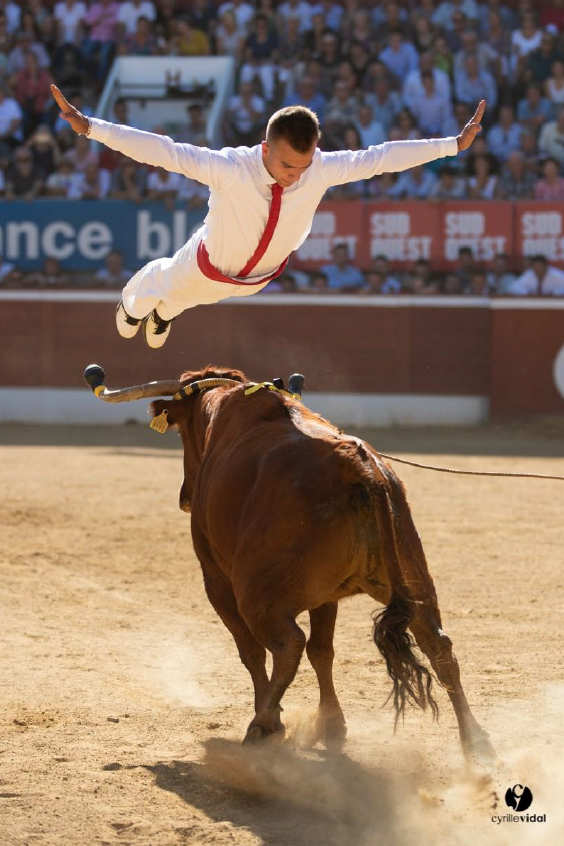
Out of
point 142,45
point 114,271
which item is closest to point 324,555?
point 114,271

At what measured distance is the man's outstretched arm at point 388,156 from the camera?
14.6 feet

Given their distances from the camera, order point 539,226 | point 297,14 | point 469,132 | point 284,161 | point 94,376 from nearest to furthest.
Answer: point 284,161, point 469,132, point 94,376, point 539,226, point 297,14

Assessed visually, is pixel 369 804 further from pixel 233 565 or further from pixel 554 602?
pixel 554 602

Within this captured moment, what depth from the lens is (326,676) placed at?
4266mm

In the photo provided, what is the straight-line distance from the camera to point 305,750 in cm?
417

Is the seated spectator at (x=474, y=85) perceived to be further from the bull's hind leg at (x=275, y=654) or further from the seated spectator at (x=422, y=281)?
the bull's hind leg at (x=275, y=654)

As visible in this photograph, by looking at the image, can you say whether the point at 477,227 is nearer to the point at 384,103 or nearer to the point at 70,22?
the point at 384,103

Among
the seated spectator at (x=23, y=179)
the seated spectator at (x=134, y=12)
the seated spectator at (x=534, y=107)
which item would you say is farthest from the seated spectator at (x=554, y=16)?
the seated spectator at (x=23, y=179)

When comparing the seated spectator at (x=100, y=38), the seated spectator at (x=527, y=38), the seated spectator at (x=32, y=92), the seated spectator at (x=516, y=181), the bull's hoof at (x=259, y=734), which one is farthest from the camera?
the seated spectator at (x=100, y=38)

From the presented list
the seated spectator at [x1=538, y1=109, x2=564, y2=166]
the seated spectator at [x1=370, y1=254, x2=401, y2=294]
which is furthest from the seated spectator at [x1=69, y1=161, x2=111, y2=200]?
the seated spectator at [x1=538, y1=109, x2=564, y2=166]

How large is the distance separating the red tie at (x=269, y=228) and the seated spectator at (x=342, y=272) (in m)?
8.79

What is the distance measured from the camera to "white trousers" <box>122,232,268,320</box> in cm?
480

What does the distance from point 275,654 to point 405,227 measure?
9.96 metres

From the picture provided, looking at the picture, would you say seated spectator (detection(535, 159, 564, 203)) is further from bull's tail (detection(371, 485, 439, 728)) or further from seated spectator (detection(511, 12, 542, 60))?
bull's tail (detection(371, 485, 439, 728))
